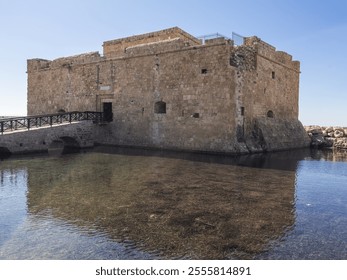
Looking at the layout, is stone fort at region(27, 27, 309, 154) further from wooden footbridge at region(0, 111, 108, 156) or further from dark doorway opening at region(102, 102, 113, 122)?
wooden footbridge at region(0, 111, 108, 156)

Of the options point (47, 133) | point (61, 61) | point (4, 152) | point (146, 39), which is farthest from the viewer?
point (61, 61)

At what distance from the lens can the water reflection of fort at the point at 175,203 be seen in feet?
14.6

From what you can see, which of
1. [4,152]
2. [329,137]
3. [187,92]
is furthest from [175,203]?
[329,137]

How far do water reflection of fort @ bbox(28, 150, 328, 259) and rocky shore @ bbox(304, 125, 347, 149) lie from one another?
12289mm

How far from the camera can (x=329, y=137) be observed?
22719 millimetres

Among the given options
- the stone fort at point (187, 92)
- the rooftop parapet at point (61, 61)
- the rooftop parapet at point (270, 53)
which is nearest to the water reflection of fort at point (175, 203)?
the stone fort at point (187, 92)

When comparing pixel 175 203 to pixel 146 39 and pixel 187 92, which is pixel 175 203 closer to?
pixel 187 92

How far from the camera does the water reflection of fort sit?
4461 mm

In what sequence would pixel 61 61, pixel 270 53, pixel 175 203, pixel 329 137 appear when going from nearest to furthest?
pixel 175 203 < pixel 270 53 < pixel 61 61 < pixel 329 137

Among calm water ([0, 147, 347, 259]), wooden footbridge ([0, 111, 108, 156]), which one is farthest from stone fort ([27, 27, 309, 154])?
calm water ([0, 147, 347, 259])

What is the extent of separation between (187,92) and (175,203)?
10.2 m

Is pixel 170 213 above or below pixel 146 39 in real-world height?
below

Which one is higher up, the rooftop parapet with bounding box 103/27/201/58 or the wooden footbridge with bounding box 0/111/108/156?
the rooftop parapet with bounding box 103/27/201/58

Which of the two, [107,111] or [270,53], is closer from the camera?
[270,53]
